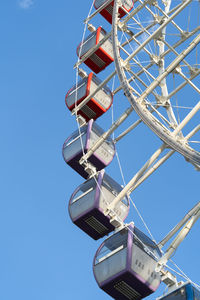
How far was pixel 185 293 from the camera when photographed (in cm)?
1210

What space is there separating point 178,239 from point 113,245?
180 cm

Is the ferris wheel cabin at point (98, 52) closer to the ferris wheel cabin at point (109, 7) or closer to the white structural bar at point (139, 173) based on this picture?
the ferris wheel cabin at point (109, 7)

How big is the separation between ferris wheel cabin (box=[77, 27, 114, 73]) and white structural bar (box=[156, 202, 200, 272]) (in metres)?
7.66

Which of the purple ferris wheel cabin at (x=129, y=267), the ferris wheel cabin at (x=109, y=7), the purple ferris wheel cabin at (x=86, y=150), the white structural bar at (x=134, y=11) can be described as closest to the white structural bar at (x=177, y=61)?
the purple ferris wheel cabin at (x=129, y=267)

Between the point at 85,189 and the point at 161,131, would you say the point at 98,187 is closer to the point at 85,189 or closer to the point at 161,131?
the point at 85,189

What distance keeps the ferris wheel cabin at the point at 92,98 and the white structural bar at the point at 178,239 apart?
20.9 ft

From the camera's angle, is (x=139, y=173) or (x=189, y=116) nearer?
(x=189, y=116)

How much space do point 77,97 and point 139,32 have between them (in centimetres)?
252

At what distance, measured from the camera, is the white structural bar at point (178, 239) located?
12633mm

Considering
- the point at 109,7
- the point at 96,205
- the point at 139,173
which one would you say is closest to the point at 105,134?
the point at 96,205

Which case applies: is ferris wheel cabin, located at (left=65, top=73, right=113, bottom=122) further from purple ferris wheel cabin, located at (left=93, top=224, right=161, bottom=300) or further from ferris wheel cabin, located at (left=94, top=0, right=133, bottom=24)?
purple ferris wheel cabin, located at (left=93, top=224, right=161, bottom=300)

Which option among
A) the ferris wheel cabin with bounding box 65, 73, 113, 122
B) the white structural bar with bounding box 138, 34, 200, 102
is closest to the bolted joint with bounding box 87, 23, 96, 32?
the ferris wheel cabin with bounding box 65, 73, 113, 122

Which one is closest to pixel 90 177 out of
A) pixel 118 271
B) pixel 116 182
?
pixel 116 182

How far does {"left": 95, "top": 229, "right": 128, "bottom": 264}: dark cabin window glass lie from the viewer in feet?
45.3
